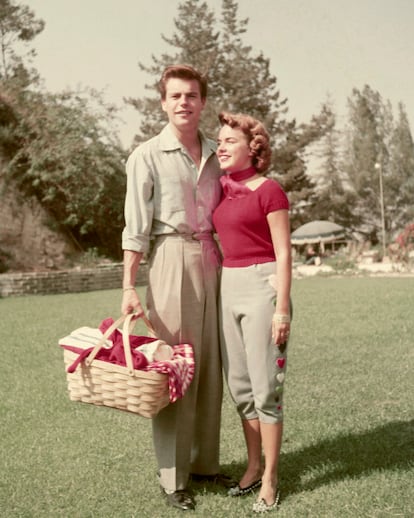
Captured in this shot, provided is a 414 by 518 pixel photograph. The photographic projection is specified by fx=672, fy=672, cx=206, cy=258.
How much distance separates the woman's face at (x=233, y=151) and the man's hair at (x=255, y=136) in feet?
0.07

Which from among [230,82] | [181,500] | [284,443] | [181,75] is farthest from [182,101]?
[230,82]

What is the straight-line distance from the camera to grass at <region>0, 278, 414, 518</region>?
3.38m

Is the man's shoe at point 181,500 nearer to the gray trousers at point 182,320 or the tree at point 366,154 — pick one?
the gray trousers at point 182,320

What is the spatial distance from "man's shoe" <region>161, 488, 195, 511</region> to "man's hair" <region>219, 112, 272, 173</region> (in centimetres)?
167

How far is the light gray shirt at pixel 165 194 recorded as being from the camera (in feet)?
11.1

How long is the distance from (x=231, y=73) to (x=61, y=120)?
16.8 metres

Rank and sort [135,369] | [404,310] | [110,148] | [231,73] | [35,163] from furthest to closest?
[231,73] < [110,148] < [35,163] < [404,310] < [135,369]

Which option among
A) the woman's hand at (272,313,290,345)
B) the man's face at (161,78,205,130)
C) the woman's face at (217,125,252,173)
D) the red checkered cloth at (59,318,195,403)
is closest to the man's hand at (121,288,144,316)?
the red checkered cloth at (59,318,195,403)

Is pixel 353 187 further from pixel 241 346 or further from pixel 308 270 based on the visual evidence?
pixel 241 346

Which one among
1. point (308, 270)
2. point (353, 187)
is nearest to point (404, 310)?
point (308, 270)

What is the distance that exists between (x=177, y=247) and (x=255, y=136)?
2.21 ft

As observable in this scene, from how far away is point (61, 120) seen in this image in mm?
23219

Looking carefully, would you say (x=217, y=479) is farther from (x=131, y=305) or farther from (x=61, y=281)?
(x=61, y=281)

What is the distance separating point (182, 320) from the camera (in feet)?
11.1
